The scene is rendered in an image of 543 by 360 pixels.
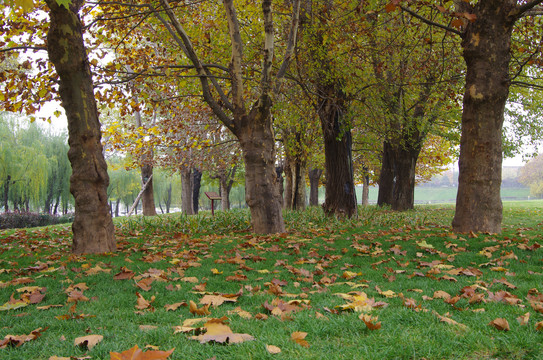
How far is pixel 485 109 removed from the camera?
726 cm

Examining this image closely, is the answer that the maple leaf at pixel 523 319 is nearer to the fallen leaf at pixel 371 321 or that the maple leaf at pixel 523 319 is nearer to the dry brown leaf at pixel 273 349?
the fallen leaf at pixel 371 321

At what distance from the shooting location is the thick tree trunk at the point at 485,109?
717cm

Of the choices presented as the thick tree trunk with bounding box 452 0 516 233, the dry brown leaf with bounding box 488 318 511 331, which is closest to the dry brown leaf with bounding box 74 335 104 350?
the dry brown leaf with bounding box 488 318 511 331

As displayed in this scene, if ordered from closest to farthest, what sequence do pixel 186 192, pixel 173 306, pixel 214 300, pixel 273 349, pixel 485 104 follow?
pixel 273 349, pixel 173 306, pixel 214 300, pixel 485 104, pixel 186 192

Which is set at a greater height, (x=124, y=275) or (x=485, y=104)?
(x=485, y=104)

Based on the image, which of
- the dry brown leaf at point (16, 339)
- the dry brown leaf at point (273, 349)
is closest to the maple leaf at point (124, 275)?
the dry brown leaf at point (16, 339)

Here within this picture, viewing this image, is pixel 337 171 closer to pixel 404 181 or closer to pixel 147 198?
pixel 404 181

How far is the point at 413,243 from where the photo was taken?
6594 mm

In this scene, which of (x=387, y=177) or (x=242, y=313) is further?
(x=387, y=177)

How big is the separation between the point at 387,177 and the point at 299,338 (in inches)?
674

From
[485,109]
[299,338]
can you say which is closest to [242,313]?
[299,338]

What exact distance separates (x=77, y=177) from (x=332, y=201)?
8.00m

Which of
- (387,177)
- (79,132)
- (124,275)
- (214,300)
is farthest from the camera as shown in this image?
(387,177)

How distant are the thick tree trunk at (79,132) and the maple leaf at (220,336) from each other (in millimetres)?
4709
